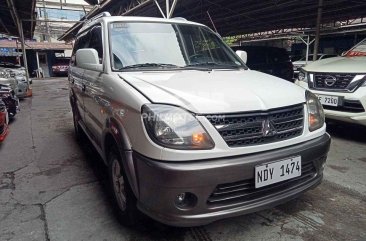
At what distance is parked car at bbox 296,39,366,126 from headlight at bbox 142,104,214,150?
3.14 metres

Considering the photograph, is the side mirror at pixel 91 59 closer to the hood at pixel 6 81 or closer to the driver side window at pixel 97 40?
the driver side window at pixel 97 40

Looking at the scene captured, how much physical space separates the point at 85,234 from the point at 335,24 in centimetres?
1950

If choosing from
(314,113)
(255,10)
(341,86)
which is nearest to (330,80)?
(341,86)

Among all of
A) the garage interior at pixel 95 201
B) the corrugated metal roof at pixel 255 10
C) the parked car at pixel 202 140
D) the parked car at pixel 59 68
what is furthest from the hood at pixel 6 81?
the parked car at pixel 59 68

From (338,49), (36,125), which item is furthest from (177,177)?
(338,49)

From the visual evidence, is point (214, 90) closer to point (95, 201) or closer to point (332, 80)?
point (95, 201)

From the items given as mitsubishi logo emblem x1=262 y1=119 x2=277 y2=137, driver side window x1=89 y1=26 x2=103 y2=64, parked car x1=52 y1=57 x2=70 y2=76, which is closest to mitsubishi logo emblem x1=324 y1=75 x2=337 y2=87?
mitsubishi logo emblem x1=262 y1=119 x2=277 y2=137

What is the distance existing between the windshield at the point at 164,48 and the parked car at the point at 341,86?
6.17 feet

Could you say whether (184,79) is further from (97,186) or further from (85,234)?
(97,186)

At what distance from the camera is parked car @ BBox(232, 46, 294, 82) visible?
27.8 ft

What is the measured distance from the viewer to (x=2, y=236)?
2439mm

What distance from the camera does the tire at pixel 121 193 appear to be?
2.28m

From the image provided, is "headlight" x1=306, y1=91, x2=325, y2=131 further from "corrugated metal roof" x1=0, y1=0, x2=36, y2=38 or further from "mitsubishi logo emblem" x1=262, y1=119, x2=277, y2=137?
"corrugated metal roof" x1=0, y1=0, x2=36, y2=38

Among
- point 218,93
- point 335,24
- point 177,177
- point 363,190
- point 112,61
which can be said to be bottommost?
point 363,190
